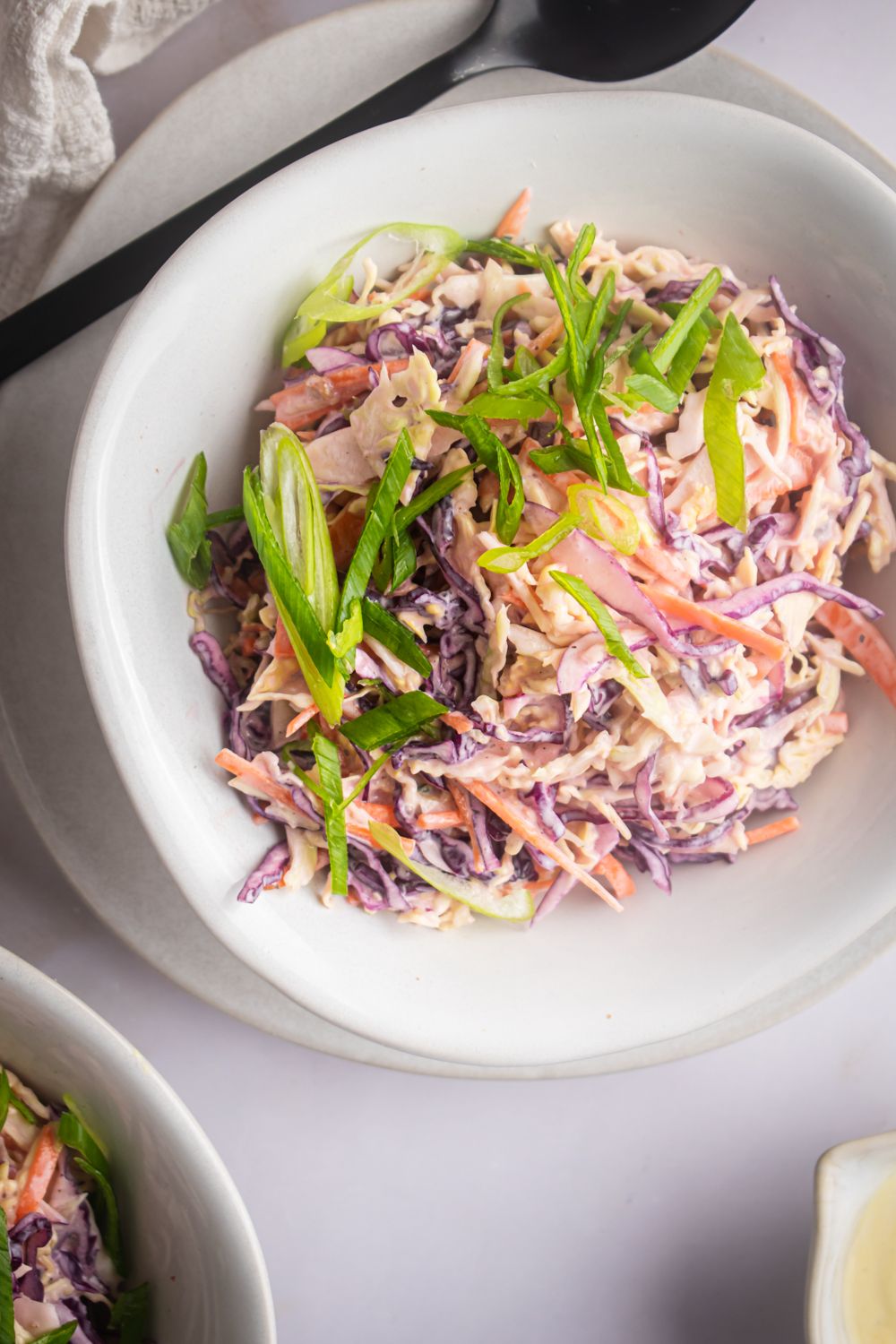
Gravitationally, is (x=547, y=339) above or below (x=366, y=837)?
above

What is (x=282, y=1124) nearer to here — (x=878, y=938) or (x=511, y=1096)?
(x=511, y=1096)

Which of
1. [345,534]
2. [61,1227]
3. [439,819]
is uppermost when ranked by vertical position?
[345,534]

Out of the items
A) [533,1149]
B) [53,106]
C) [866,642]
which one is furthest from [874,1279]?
[53,106]

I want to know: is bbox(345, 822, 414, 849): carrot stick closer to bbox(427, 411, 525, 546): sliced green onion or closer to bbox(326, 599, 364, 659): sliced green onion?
bbox(326, 599, 364, 659): sliced green onion

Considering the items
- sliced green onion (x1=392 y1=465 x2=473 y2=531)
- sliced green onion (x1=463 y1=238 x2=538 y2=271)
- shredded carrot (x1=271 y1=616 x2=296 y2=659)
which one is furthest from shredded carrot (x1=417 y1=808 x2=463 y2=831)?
sliced green onion (x1=463 y1=238 x2=538 y2=271)

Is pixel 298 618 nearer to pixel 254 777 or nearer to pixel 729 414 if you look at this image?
pixel 254 777

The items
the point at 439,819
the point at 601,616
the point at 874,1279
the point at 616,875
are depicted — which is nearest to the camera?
the point at 601,616

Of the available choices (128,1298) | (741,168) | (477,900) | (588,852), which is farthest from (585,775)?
(128,1298)
